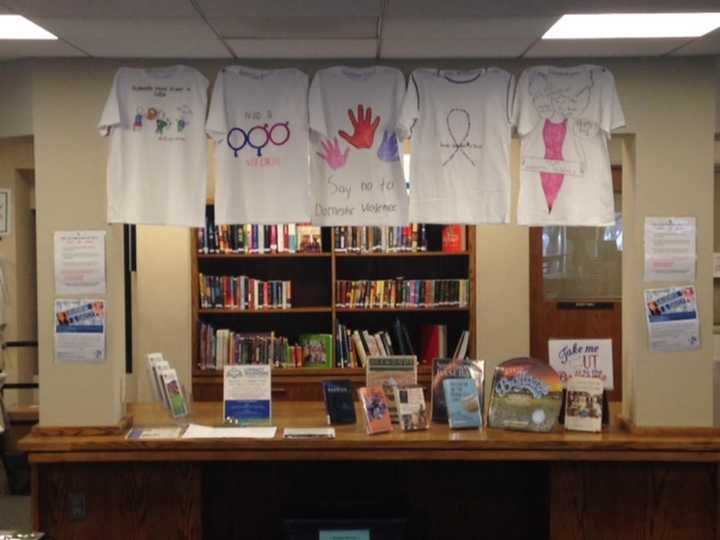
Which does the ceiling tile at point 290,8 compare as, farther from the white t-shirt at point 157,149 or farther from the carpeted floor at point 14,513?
the carpeted floor at point 14,513

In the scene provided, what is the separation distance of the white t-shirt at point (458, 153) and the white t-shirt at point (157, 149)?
0.93 metres

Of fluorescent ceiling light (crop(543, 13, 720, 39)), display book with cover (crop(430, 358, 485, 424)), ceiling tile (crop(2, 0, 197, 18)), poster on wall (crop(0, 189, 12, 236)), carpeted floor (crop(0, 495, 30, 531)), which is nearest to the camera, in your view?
ceiling tile (crop(2, 0, 197, 18))

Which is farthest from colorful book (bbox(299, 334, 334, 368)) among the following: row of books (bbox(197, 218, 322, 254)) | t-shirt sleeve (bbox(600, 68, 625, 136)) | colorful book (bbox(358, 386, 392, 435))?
t-shirt sleeve (bbox(600, 68, 625, 136))

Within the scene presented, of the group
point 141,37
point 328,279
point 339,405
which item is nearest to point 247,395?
point 339,405

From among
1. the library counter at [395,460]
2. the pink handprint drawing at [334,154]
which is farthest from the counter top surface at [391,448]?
the pink handprint drawing at [334,154]

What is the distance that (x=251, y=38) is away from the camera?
3197mm

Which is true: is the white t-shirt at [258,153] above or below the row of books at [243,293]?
above

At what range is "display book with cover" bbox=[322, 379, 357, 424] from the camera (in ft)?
12.2

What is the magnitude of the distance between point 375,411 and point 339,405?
0.27 meters

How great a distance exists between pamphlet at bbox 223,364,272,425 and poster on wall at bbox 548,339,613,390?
132 centimetres

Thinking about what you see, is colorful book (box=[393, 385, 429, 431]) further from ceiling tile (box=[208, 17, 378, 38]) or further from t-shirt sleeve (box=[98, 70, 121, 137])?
t-shirt sleeve (box=[98, 70, 121, 137])

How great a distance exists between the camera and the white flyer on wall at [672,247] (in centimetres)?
354

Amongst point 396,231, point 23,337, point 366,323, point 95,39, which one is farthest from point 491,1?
point 23,337

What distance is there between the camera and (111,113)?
3.42 m
